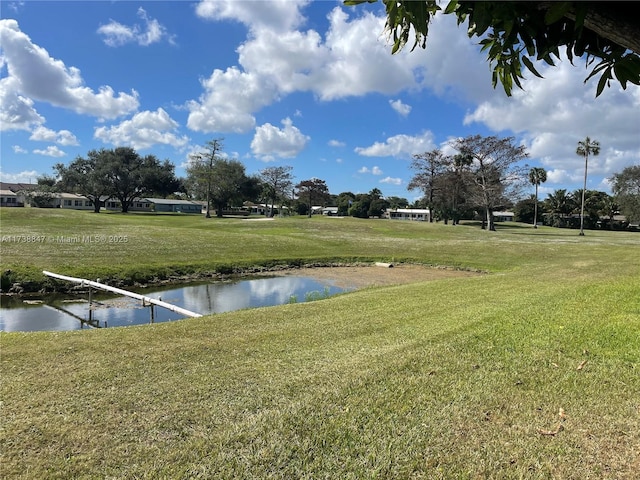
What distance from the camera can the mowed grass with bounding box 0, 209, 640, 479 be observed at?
9.79ft

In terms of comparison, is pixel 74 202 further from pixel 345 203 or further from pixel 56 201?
pixel 345 203

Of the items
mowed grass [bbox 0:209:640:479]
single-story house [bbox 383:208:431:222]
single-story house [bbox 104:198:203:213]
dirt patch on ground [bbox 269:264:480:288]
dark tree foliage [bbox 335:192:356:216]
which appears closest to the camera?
mowed grass [bbox 0:209:640:479]

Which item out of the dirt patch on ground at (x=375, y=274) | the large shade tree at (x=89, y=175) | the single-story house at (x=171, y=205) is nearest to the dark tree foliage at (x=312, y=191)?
the single-story house at (x=171, y=205)

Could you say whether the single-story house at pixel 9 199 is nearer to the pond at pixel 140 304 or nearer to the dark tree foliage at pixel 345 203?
the dark tree foliage at pixel 345 203

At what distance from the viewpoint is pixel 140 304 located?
1277cm

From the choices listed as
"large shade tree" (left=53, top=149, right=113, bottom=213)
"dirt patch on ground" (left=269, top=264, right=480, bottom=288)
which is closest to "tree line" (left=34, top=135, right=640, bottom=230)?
"large shade tree" (left=53, top=149, right=113, bottom=213)

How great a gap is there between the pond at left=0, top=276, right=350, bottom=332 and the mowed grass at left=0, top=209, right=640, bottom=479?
4.35m

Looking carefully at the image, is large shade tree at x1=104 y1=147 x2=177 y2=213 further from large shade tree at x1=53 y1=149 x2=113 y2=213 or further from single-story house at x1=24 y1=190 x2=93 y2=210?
single-story house at x1=24 y1=190 x2=93 y2=210

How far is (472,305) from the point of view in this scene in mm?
8641

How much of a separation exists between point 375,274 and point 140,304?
1098cm

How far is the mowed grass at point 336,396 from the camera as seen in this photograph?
2.98 meters

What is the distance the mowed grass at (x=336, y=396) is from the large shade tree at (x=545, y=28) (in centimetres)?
259

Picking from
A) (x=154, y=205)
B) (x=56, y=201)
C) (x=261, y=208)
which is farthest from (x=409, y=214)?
(x=56, y=201)


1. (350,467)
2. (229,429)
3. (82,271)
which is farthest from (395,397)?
(82,271)
